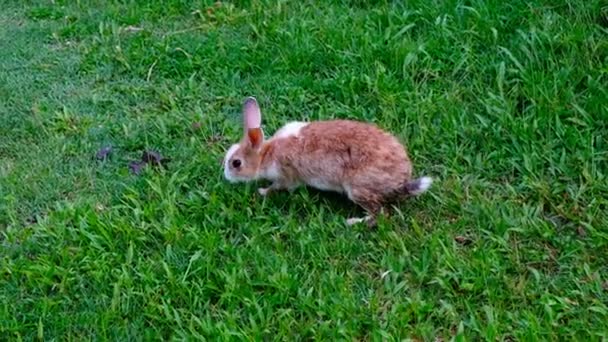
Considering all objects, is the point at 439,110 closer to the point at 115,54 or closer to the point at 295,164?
the point at 295,164

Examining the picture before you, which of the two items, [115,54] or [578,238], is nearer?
[578,238]

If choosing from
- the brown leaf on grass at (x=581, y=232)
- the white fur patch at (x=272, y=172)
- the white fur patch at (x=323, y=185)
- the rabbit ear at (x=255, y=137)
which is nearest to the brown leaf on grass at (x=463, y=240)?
the brown leaf on grass at (x=581, y=232)

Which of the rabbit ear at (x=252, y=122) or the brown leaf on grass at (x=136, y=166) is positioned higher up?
the rabbit ear at (x=252, y=122)

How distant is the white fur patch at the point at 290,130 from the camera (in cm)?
469

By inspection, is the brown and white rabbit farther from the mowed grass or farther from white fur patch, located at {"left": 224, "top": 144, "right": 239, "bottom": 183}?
the mowed grass

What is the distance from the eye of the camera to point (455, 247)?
13.7 feet

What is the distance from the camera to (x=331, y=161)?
445 centimetres

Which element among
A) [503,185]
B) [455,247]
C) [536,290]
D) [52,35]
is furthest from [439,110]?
[52,35]

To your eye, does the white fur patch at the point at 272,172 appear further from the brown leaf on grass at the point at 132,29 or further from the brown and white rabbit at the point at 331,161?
the brown leaf on grass at the point at 132,29

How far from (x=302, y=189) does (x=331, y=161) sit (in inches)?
10.3

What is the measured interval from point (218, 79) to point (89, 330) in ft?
7.29

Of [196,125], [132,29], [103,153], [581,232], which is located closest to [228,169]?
[196,125]

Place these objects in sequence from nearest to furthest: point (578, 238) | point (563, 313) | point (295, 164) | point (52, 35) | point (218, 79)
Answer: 1. point (563, 313)
2. point (578, 238)
3. point (295, 164)
4. point (218, 79)
5. point (52, 35)

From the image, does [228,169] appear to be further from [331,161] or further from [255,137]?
[331,161]
